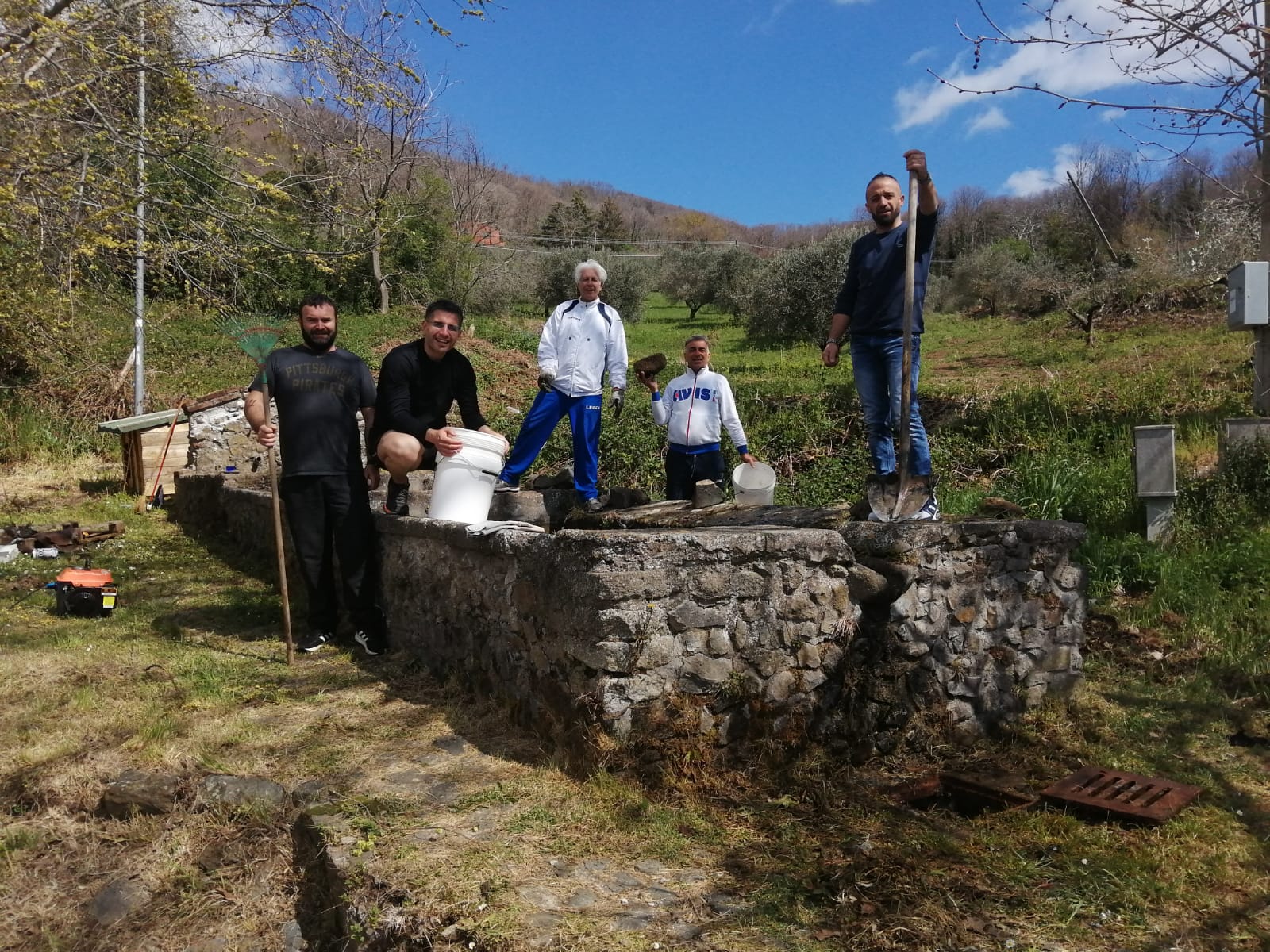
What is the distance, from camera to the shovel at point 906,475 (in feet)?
14.3

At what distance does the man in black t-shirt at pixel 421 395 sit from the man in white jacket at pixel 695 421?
1454 millimetres

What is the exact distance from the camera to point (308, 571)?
17.4ft

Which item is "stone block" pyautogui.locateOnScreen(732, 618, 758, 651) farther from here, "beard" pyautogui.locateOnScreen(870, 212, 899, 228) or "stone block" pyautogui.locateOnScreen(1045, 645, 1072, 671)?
"beard" pyautogui.locateOnScreen(870, 212, 899, 228)

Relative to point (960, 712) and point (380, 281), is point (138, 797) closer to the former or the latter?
point (960, 712)

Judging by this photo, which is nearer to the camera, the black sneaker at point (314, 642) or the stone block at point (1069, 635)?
the stone block at point (1069, 635)

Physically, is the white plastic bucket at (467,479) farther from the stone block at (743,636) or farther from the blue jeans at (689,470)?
the blue jeans at (689,470)

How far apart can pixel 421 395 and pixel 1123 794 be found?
3.92 metres

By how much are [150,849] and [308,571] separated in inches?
79.8

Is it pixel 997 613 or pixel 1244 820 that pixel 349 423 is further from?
pixel 1244 820

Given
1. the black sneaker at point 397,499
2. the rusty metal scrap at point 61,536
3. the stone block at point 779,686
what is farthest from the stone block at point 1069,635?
the rusty metal scrap at point 61,536

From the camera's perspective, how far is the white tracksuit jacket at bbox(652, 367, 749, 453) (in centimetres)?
615

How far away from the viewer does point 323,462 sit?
5184 millimetres

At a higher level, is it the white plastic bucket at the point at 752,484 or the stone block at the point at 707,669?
the white plastic bucket at the point at 752,484

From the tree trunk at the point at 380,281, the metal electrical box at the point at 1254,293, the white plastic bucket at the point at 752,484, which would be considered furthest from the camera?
A: the tree trunk at the point at 380,281
